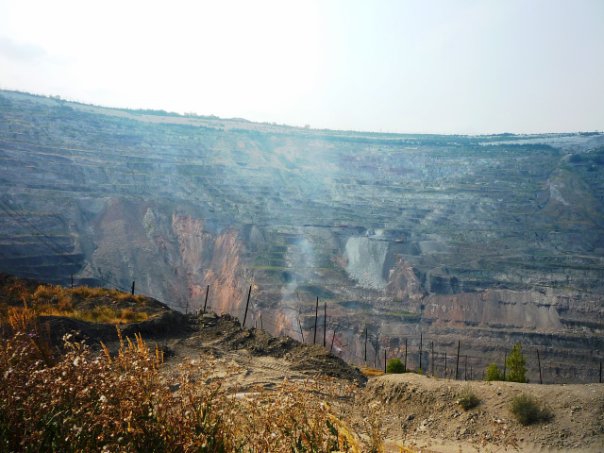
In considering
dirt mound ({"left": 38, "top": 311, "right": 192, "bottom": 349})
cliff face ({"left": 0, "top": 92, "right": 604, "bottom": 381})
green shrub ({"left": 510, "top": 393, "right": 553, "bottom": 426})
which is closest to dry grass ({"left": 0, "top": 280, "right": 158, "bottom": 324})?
dirt mound ({"left": 38, "top": 311, "right": 192, "bottom": 349})

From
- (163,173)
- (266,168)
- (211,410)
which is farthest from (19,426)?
(266,168)

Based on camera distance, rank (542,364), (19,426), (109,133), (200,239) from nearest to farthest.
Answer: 1. (19,426)
2. (542,364)
3. (200,239)
4. (109,133)

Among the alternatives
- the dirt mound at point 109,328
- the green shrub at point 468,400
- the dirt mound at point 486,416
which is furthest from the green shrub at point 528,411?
the dirt mound at point 109,328

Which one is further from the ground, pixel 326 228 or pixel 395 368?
Answer: pixel 326 228

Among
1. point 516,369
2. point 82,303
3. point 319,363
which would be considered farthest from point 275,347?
point 516,369

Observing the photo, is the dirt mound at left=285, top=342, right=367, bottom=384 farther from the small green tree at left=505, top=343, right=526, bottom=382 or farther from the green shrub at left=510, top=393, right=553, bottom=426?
the small green tree at left=505, top=343, right=526, bottom=382

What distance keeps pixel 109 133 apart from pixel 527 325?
66.6 m

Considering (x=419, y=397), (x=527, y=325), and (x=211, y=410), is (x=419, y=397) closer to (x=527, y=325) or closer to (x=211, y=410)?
(x=211, y=410)

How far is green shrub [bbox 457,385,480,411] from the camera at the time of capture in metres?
12.4

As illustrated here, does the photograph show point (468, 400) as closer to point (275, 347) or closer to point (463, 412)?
point (463, 412)

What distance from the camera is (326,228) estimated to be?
74250 millimetres

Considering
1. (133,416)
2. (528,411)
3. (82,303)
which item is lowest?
(82,303)

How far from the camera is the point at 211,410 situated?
14.0 feet

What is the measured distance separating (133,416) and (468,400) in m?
10.3
